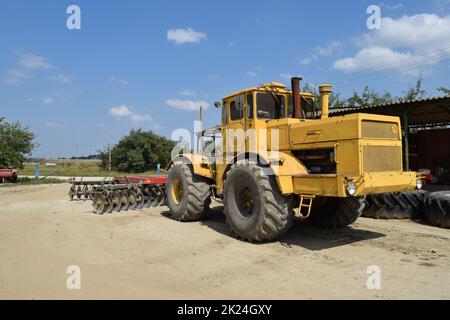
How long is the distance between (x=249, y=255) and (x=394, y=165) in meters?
2.80

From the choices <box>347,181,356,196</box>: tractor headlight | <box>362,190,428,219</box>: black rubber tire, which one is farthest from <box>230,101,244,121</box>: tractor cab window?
<box>362,190,428,219</box>: black rubber tire

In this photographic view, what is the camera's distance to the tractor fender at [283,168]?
6.67 metres

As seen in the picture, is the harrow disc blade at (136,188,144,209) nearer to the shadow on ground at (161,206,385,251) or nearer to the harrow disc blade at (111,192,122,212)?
the harrow disc blade at (111,192,122,212)

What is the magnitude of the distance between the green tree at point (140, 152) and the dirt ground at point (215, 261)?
35.3m

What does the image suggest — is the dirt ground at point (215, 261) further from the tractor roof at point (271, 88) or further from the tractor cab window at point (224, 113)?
the tractor roof at point (271, 88)

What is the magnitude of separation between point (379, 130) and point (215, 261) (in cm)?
333

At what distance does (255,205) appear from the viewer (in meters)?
6.95

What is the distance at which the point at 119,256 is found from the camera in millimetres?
6391

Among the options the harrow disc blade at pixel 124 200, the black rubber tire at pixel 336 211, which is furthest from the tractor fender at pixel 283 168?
the harrow disc blade at pixel 124 200

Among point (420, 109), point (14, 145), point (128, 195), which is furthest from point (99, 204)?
point (14, 145)

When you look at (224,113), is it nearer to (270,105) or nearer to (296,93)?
(270,105)

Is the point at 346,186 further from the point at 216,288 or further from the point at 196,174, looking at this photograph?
the point at 196,174

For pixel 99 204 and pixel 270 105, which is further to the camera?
pixel 99 204
